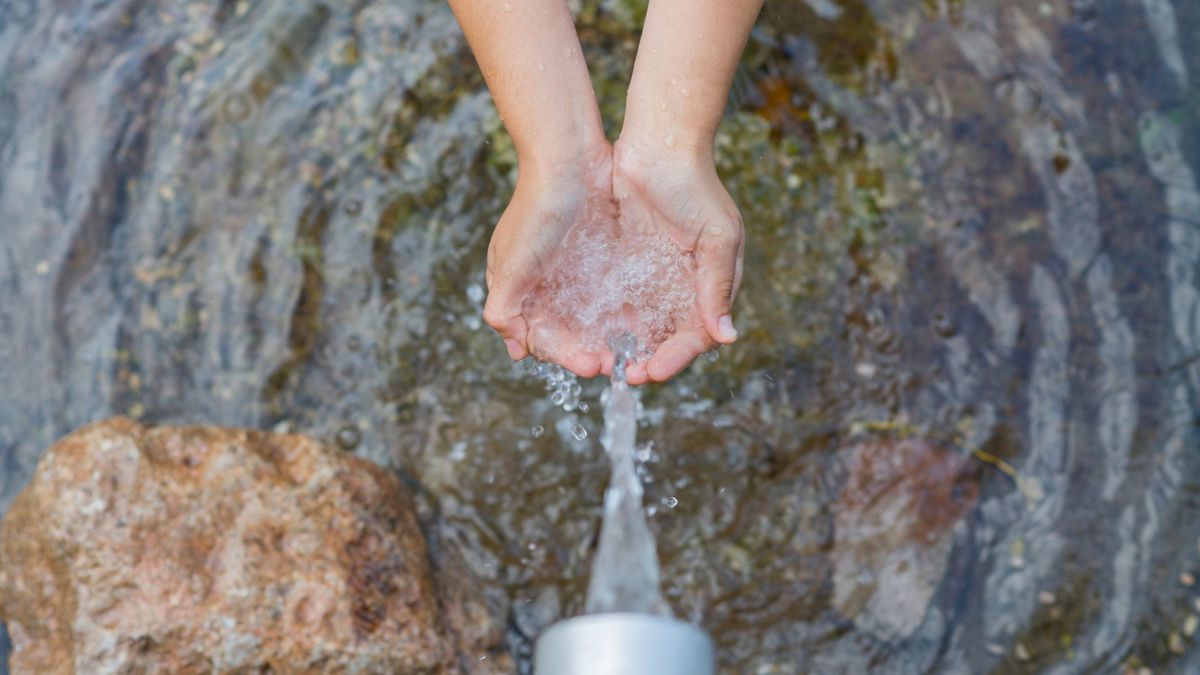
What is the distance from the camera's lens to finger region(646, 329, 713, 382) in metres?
2.25

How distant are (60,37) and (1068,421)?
11.9 feet

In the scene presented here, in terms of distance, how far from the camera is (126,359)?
10.1ft

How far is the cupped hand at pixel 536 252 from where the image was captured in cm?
226

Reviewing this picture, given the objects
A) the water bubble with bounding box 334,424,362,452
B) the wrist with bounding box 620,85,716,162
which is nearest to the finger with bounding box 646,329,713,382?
the wrist with bounding box 620,85,716,162

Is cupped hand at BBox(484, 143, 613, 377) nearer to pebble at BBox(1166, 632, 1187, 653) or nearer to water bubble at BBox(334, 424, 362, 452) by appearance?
water bubble at BBox(334, 424, 362, 452)

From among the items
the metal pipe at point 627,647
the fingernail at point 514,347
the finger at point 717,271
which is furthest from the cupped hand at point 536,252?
the metal pipe at point 627,647

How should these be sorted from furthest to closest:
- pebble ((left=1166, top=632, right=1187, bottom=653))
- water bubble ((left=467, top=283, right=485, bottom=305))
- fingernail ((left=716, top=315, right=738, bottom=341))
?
1. water bubble ((left=467, top=283, right=485, bottom=305))
2. pebble ((left=1166, top=632, right=1187, bottom=653))
3. fingernail ((left=716, top=315, right=738, bottom=341))

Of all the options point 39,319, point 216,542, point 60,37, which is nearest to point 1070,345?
point 216,542

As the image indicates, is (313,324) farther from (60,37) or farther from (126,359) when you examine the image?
(60,37)

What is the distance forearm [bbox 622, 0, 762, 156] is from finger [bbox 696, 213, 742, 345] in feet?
0.73

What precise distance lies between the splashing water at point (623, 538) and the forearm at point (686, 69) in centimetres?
82

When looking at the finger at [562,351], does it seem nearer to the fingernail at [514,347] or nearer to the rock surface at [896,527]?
the fingernail at [514,347]

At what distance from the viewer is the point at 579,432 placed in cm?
304

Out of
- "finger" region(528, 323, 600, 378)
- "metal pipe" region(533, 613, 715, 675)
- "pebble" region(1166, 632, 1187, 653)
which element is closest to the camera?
"metal pipe" region(533, 613, 715, 675)
